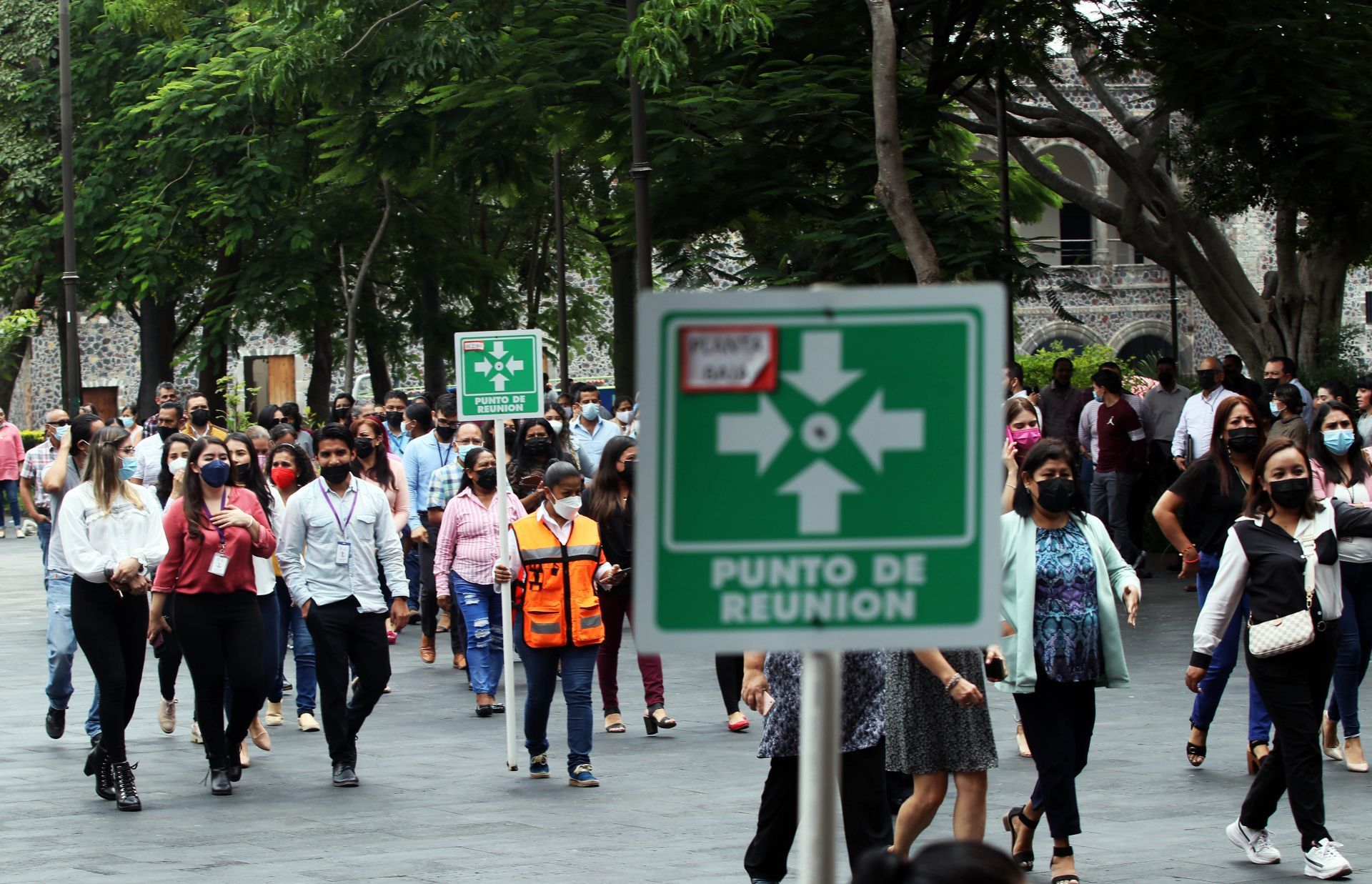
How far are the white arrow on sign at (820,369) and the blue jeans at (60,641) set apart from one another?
8701 millimetres

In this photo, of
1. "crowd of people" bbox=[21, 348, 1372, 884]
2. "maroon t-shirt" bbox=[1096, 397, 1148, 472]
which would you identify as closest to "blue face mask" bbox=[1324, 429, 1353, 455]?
"crowd of people" bbox=[21, 348, 1372, 884]

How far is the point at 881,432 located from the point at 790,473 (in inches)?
6.4

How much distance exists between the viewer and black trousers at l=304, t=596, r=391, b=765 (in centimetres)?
1001

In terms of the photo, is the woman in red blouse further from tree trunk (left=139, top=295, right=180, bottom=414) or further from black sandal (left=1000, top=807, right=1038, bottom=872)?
tree trunk (left=139, top=295, right=180, bottom=414)

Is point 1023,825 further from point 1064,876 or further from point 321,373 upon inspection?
point 321,373

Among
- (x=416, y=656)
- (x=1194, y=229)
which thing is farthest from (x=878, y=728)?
(x=1194, y=229)

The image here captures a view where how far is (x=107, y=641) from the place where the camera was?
9.55 meters

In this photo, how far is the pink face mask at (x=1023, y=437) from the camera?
14305 mm

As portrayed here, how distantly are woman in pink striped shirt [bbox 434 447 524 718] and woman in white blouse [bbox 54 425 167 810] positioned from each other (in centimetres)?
272

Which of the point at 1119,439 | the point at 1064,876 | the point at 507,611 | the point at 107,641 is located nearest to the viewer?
the point at 1064,876

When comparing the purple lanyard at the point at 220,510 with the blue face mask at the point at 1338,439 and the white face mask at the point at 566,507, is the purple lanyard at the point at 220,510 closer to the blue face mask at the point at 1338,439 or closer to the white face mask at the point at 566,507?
the white face mask at the point at 566,507

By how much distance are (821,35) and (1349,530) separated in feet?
34.6

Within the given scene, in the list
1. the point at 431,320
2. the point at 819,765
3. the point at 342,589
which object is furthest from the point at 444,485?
the point at 431,320

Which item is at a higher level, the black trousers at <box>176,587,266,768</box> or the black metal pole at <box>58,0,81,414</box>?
the black metal pole at <box>58,0,81,414</box>
